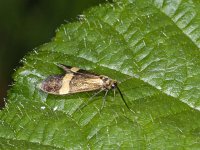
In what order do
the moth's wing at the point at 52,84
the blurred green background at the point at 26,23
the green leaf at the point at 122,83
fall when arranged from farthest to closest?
A: 1. the blurred green background at the point at 26,23
2. the moth's wing at the point at 52,84
3. the green leaf at the point at 122,83

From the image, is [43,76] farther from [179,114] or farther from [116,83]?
[179,114]

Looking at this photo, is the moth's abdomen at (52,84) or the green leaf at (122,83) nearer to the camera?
the green leaf at (122,83)

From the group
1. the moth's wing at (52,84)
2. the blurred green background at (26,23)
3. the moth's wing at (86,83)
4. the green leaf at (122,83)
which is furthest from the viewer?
the blurred green background at (26,23)

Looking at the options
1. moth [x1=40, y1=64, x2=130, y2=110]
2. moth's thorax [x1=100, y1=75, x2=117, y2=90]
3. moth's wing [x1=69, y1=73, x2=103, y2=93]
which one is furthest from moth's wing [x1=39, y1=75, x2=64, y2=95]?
moth's thorax [x1=100, y1=75, x2=117, y2=90]

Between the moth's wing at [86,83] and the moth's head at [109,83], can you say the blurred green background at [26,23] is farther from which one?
the moth's head at [109,83]

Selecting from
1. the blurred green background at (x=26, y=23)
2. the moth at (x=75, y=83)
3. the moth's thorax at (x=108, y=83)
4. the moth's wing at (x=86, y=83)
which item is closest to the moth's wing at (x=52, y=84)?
the moth at (x=75, y=83)

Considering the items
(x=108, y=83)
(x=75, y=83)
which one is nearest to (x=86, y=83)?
(x=75, y=83)
